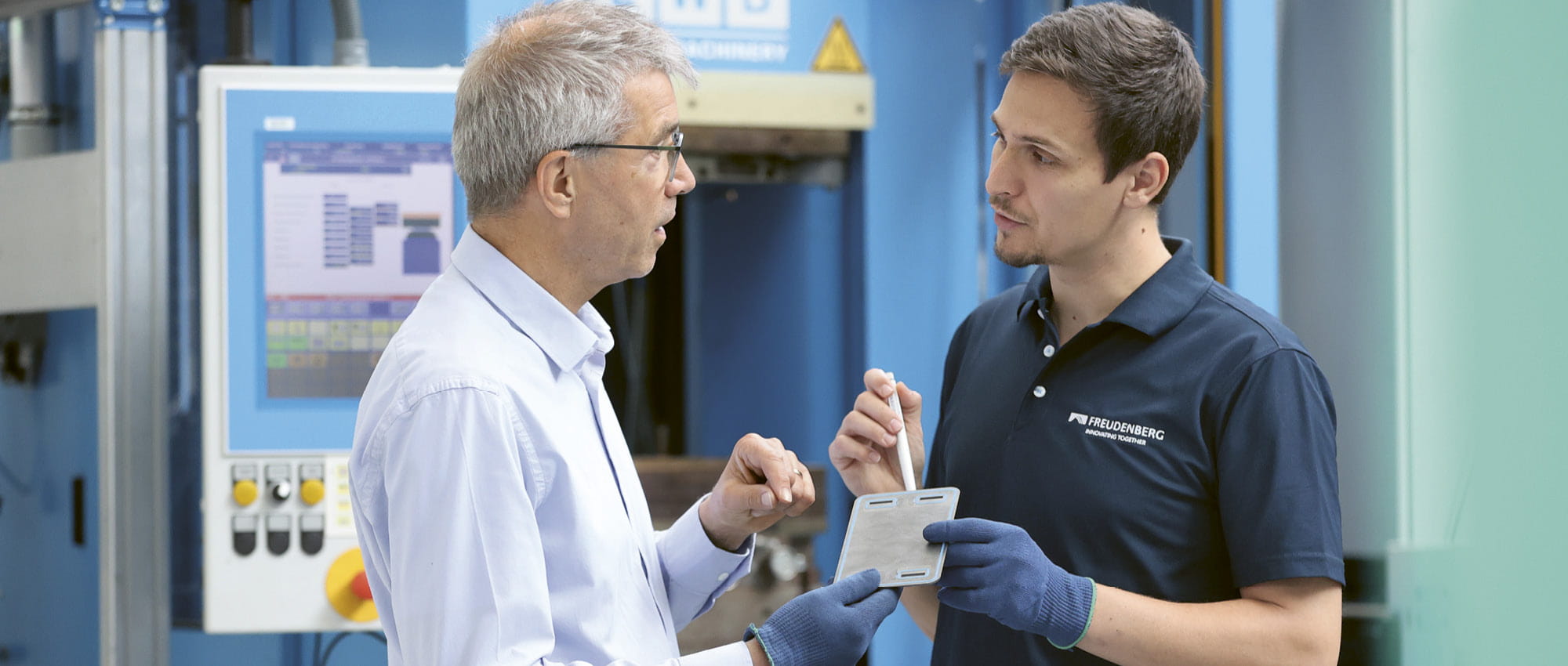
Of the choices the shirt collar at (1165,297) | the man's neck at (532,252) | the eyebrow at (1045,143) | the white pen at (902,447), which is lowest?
the white pen at (902,447)

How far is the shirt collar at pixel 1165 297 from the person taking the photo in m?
1.33

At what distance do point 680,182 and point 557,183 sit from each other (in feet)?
0.48

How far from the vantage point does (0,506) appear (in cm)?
251

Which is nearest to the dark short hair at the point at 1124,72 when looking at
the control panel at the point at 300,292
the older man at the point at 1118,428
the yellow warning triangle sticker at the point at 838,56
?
the older man at the point at 1118,428

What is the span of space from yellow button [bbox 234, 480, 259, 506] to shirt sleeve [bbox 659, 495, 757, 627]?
1.01m

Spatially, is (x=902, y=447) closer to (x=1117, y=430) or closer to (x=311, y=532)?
(x=1117, y=430)

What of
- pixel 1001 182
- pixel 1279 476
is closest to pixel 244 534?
pixel 1001 182

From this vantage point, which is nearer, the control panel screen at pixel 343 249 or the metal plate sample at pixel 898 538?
the metal plate sample at pixel 898 538

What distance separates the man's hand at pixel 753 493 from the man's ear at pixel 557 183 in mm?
326

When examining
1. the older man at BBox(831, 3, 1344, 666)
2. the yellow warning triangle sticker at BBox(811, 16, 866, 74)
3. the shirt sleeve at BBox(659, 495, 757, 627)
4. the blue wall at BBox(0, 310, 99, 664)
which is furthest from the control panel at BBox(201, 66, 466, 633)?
the older man at BBox(831, 3, 1344, 666)

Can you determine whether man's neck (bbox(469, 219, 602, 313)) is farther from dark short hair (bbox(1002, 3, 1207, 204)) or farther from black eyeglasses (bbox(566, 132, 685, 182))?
dark short hair (bbox(1002, 3, 1207, 204))

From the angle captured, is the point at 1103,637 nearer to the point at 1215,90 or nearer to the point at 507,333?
the point at 507,333

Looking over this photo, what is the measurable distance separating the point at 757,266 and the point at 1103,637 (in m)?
1.68

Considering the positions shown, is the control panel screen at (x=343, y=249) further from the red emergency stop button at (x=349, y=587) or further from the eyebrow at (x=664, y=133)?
the eyebrow at (x=664, y=133)
